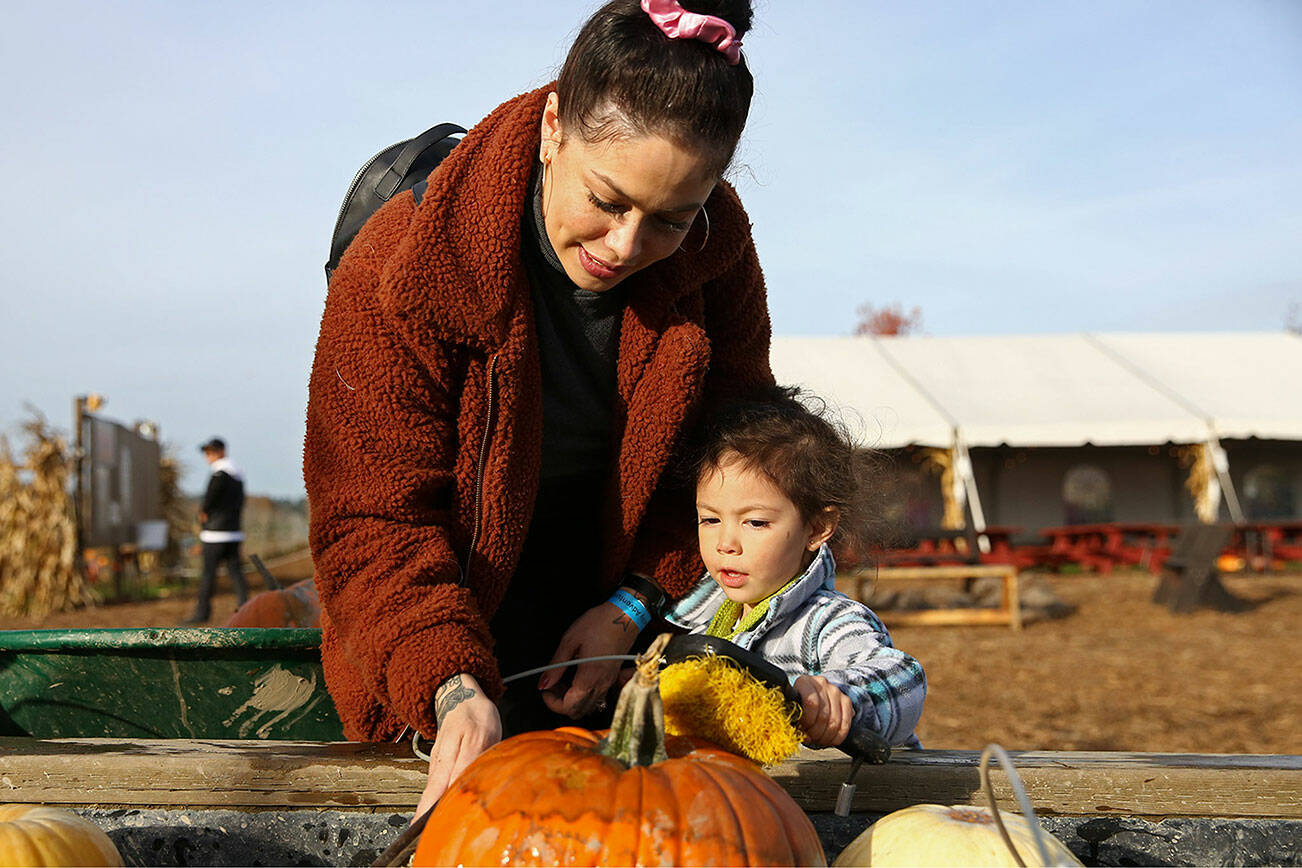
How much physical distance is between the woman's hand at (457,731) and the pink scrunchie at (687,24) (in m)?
1.17

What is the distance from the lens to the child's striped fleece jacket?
1853 millimetres

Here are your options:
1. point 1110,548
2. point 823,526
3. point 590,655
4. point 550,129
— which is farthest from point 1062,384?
point 550,129

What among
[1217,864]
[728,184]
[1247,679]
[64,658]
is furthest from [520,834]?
[1247,679]

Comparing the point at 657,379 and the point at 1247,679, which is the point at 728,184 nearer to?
the point at 657,379

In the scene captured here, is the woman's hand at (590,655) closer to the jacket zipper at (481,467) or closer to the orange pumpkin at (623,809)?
the jacket zipper at (481,467)

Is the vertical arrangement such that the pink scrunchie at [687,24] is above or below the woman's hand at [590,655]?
above

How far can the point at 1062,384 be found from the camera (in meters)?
19.0

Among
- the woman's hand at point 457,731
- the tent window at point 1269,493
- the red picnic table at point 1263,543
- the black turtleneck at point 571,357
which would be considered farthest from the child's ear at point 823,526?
the tent window at point 1269,493

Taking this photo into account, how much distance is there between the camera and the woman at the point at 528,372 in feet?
5.84

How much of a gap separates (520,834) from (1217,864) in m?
1.08

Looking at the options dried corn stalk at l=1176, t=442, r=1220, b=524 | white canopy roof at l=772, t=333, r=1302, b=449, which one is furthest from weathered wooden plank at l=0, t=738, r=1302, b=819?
dried corn stalk at l=1176, t=442, r=1220, b=524

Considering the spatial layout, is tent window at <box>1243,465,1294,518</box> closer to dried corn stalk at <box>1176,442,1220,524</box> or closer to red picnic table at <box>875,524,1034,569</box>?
dried corn stalk at <box>1176,442,1220,524</box>

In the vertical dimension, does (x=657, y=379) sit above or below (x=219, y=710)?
above

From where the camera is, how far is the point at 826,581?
2359 mm
